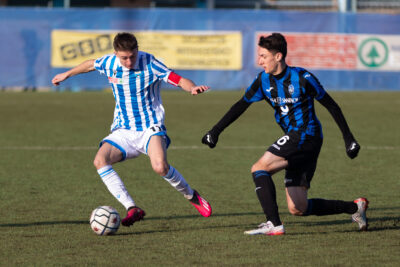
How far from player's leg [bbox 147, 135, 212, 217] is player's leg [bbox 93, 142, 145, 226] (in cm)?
29

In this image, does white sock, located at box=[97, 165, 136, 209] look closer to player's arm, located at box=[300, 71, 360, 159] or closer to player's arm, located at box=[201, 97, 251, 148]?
player's arm, located at box=[201, 97, 251, 148]

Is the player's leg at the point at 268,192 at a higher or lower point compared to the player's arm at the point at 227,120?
lower

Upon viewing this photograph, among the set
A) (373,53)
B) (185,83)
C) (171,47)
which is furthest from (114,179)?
(373,53)

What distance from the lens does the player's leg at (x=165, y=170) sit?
6.95 metres

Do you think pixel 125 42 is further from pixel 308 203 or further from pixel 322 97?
pixel 308 203

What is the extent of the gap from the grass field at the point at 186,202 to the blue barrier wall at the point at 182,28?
8.10 meters

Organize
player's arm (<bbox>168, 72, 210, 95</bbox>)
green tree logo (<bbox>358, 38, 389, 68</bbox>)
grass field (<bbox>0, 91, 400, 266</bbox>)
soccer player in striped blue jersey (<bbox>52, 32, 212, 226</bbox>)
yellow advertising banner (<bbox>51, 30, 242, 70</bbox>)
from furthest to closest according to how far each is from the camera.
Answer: green tree logo (<bbox>358, 38, 389, 68</bbox>), yellow advertising banner (<bbox>51, 30, 242, 70</bbox>), soccer player in striped blue jersey (<bbox>52, 32, 212, 226</bbox>), player's arm (<bbox>168, 72, 210, 95</bbox>), grass field (<bbox>0, 91, 400, 266</bbox>)

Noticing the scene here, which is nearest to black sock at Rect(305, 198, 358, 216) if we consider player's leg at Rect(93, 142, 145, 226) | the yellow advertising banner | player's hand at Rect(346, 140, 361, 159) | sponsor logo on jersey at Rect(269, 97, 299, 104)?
player's hand at Rect(346, 140, 361, 159)

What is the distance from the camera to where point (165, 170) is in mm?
6969

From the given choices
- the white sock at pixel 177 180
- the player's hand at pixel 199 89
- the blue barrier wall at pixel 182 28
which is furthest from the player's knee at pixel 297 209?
the blue barrier wall at pixel 182 28

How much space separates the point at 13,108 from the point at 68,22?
19.6 feet

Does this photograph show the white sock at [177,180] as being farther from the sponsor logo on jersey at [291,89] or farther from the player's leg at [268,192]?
the sponsor logo on jersey at [291,89]

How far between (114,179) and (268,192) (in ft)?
4.35

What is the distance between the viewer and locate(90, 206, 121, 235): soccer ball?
645 centimetres
